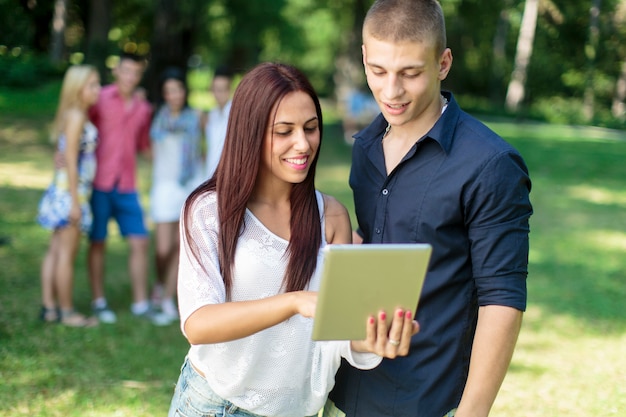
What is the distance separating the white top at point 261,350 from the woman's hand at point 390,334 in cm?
29

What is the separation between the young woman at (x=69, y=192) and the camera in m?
6.54

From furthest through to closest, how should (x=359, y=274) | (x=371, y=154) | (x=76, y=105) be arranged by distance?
(x=76, y=105), (x=371, y=154), (x=359, y=274)

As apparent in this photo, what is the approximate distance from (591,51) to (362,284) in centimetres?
2584

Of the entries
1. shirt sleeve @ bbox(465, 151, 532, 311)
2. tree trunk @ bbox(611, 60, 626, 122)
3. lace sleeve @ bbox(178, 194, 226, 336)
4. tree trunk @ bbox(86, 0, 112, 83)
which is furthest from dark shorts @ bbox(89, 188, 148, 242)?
tree trunk @ bbox(611, 60, 626, 122)

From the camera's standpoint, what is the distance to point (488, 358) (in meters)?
2.26

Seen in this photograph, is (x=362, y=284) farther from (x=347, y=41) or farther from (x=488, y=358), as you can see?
(x=347, y=41)

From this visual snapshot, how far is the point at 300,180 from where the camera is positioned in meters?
2.39

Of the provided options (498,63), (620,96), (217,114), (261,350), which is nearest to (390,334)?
(261,350)

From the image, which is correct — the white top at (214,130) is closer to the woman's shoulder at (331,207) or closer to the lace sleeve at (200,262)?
the woman's shoulder at (331,207)

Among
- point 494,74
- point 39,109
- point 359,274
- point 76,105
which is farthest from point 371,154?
point 494,74

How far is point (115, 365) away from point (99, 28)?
1676cm

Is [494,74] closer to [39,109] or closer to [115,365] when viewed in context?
[39,109]

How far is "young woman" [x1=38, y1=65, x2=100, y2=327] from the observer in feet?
21.5

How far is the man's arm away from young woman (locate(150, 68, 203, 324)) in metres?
5.15
